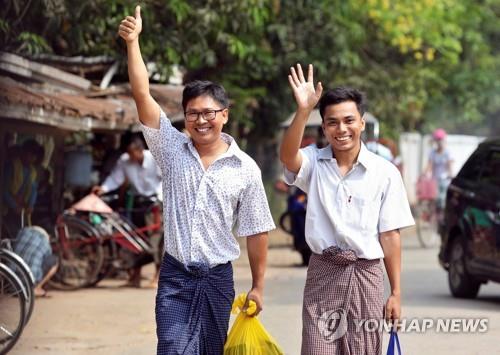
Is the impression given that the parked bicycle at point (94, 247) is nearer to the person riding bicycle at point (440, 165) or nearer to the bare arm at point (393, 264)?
the bare arm at point (393, 264)

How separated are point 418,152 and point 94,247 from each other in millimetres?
21005

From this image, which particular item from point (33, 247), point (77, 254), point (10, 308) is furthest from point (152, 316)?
point (10, 308)

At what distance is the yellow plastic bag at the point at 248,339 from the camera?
5.98 m

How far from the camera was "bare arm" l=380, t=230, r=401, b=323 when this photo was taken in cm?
610

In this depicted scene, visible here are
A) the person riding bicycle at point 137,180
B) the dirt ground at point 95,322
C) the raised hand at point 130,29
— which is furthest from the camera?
the person riding bicycle at point 137,180

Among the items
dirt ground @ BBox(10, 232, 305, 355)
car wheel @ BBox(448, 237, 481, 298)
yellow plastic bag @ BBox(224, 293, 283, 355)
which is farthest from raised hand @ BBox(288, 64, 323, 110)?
car wheel @ BBox(448, 237, 481, 298)

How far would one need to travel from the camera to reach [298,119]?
237 inches

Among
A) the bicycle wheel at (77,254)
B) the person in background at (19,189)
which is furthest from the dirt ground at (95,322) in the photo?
the person in background at (19,189)

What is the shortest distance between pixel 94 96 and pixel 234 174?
28.1 ft

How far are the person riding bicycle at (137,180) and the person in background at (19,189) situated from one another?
1429 millimetres

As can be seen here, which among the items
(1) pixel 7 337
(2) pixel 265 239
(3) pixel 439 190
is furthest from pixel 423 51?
(2) pixel 265 239

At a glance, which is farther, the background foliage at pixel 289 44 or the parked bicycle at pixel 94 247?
the background foliage at pixel 289 44

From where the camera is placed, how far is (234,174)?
20.0ft

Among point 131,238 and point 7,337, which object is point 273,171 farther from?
point 7,337
